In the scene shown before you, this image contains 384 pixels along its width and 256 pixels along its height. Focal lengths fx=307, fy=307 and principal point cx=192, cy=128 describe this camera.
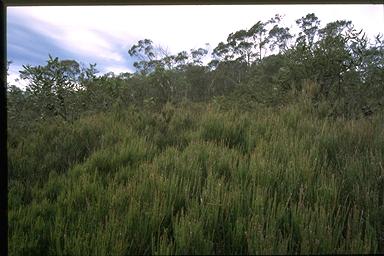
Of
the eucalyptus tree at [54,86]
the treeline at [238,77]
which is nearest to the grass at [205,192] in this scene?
the treeline at [238,77]

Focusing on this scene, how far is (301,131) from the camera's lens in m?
2.97

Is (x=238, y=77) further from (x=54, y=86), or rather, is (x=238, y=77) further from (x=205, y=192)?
(x=205, y=192)

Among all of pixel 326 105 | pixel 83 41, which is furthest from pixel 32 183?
pixel 326 105

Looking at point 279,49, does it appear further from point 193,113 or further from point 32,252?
point 32,252

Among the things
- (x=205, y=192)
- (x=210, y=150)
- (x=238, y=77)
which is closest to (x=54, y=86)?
(x=238, y=77)

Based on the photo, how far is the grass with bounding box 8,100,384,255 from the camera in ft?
4.92

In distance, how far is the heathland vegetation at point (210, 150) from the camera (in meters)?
1.56

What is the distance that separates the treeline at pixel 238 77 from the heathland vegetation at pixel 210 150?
0.06ft

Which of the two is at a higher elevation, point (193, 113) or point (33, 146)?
point (193, 113)

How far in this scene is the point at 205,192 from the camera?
1790mm

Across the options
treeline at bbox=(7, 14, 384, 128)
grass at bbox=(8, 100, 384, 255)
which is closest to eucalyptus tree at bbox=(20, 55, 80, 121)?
treeline at bbox=(7, 14, 384, 128)

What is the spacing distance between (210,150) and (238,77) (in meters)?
1.93

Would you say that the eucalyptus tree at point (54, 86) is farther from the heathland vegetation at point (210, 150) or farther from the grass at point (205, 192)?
the grass at point (205, 192)

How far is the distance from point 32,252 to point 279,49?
3.57 m
